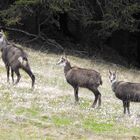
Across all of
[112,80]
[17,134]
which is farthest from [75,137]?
[112,80]

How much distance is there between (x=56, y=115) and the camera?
61.5 ft

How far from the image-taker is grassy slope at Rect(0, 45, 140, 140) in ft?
54.9

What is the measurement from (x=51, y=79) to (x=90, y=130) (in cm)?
1053

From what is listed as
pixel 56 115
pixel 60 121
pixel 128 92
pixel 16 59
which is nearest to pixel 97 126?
pixel 60 121

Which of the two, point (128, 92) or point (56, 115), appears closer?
point (56, 115)

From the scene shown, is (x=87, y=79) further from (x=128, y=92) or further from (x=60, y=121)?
(x=60, y=121)

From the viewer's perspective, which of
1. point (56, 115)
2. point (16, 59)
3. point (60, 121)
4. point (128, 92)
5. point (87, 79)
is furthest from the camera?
point (16, 59)

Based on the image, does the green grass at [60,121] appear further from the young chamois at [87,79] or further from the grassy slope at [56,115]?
the young chamois at [87,79]

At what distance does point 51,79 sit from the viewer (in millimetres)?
27719

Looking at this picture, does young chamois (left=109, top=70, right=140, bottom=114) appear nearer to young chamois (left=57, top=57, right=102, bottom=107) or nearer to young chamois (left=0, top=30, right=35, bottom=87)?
young chamois (left=57, top=57, right=102, bottom=107)

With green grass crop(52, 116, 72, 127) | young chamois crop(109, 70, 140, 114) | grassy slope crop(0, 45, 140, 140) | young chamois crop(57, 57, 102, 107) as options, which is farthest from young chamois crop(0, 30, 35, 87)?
green grass crop(52, 116, 72, 127)

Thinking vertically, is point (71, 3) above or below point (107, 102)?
above

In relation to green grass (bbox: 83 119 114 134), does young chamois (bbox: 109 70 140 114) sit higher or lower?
higher

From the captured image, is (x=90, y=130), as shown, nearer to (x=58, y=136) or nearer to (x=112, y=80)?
(x=58, y=136)
